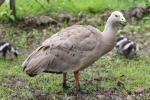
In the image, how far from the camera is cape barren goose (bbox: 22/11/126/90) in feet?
23.6

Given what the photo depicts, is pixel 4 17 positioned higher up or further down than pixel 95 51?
higher up

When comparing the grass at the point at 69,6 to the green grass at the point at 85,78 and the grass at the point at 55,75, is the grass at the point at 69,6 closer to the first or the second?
the grass at the point at 55,75

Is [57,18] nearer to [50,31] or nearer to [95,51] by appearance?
[50,31]

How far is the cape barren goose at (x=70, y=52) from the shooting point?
23.6ft

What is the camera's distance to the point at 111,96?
7539 mm

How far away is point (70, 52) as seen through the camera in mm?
7285

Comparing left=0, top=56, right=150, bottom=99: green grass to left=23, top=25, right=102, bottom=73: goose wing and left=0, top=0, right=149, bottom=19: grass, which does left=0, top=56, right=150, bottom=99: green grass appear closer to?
left=23, top=25, right=102, bottom=73: goose wing

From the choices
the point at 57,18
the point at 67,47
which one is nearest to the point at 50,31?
the point at 57,18

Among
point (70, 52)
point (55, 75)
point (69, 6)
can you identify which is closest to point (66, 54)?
point (70, 52)

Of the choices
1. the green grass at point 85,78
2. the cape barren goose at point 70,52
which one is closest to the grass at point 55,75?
the green grass at point 85,78

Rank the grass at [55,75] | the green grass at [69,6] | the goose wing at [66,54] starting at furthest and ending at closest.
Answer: the green grass at [69,6]
the grass at [55,75]
the goose wing at [66,54]

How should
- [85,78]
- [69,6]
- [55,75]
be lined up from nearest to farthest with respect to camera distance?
[85,78] → [55,75] → [69,6]

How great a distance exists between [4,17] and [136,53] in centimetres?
327

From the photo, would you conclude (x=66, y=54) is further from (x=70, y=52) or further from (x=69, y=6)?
(x=69, y=6)
